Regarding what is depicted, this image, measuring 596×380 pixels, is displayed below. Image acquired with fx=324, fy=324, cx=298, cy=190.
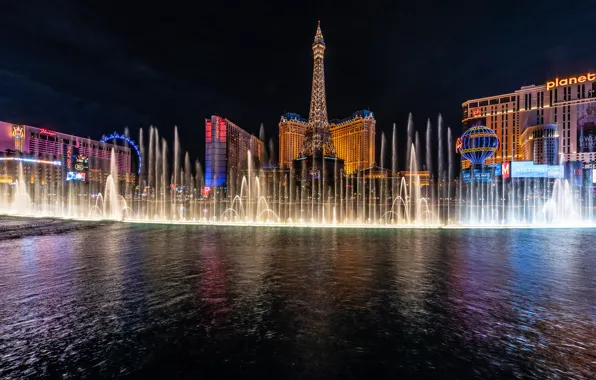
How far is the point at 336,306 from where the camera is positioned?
23.8ft

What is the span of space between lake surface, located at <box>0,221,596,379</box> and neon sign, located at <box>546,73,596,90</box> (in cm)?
12187

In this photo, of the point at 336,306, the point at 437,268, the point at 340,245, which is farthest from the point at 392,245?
the point at 336,306

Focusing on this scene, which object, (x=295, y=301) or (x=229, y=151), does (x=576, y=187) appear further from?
(x=229, y=151)

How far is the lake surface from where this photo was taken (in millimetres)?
4992

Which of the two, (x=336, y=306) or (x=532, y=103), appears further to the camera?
(x=532, y=103)

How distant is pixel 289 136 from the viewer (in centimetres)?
14688

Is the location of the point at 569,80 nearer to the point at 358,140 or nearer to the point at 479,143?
the point at 479,143

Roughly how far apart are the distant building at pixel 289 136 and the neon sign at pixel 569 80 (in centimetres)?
9244

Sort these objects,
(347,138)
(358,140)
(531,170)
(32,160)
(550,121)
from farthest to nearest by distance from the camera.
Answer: (347,138), (358,140), (550,121), (32,160), (531,170)

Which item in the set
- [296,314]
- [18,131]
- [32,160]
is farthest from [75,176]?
[296,314]

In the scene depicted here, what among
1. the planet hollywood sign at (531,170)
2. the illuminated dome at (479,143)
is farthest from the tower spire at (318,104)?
the planet hollywood sign at (531,170)

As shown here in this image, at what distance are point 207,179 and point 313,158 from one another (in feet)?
142

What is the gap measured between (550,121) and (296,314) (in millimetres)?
132044

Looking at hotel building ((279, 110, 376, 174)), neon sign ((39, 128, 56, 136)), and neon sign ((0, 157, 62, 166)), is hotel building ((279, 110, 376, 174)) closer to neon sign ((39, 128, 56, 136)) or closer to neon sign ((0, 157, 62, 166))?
neon sign ((0, 157, 62, 166))
